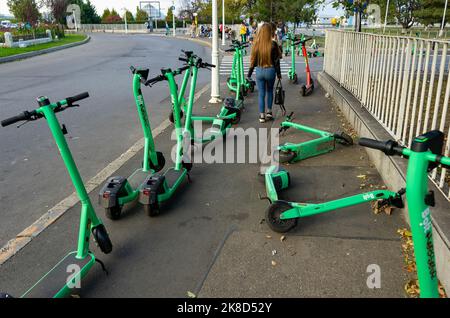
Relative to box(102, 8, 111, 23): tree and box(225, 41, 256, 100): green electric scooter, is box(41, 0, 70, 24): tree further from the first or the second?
box(225, 41, 256, 100): green electric scooter

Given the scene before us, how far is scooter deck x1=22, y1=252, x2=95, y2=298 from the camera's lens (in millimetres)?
2855

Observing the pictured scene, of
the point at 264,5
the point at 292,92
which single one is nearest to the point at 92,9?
the point at 264,5

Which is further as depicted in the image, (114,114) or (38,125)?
(114,114)

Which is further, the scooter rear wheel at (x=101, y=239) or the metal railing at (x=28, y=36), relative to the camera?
the metal railing at (x=28, y=36)

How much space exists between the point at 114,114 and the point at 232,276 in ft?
21.9

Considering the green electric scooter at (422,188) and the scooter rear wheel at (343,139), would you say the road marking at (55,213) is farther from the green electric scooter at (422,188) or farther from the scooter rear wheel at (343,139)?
the green electric scooter at (422,188)

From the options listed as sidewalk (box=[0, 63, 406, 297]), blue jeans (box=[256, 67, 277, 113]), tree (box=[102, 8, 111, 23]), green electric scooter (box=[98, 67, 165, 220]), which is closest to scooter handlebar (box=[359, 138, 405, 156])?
sidewalk (box=[0, 63, 406, 297])

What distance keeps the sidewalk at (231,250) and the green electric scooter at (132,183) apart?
172 millimetres

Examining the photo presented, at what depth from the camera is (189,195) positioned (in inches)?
182

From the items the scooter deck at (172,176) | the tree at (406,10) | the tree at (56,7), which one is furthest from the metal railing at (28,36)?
the tree at (406,10)

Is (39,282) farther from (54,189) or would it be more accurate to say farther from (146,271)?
(54,189)

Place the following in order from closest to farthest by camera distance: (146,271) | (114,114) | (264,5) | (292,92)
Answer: (146,271)
(114,114)
(292,92)
(264,5)

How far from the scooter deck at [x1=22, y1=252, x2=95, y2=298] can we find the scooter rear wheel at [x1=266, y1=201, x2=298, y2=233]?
165 centimetres

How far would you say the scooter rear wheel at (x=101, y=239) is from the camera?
3.33m
